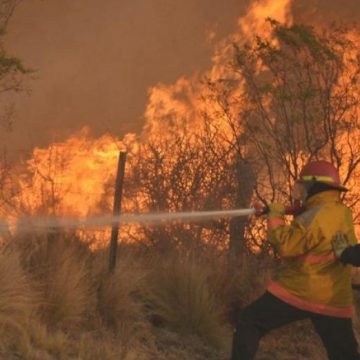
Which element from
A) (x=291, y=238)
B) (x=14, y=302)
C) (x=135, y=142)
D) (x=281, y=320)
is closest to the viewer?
(x=291, y=238)

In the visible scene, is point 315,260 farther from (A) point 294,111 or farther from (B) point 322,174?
(A) point 294,111

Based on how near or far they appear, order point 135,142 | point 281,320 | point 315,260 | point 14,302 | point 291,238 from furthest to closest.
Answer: point 135,142 → point 14,302 → point 281,320 → point 315,260 → point 291,238

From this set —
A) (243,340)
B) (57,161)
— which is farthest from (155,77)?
(243,340)

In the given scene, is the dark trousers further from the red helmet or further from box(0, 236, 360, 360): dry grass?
box(0, 236, 360, 360): dry grass

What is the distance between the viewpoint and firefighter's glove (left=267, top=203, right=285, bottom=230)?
5044mm

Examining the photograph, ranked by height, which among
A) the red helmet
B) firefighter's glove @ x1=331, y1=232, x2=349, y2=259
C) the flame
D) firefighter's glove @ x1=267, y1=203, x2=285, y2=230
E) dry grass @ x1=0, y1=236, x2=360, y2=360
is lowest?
dry grass @ x1=0, y1=236, x2=360, y2=360

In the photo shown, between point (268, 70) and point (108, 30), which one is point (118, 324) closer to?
point (268, 70)

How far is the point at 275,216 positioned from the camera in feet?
16.7

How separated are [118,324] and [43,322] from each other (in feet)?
2.61

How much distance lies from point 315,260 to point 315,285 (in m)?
0.17

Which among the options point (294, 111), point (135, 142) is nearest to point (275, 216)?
point (294, 111)

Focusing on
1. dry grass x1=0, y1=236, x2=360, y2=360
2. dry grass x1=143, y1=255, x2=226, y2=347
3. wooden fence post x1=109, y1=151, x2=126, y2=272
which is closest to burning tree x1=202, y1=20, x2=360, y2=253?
dry grass x1=0, y1=236, x2=360, y2=360

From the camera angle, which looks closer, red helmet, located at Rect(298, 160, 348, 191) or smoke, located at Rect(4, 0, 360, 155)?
red helmet, located at Rect(298, 160, 348, 191)

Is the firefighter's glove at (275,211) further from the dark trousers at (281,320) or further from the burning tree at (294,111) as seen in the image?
→ the burning tree at (294,111)
